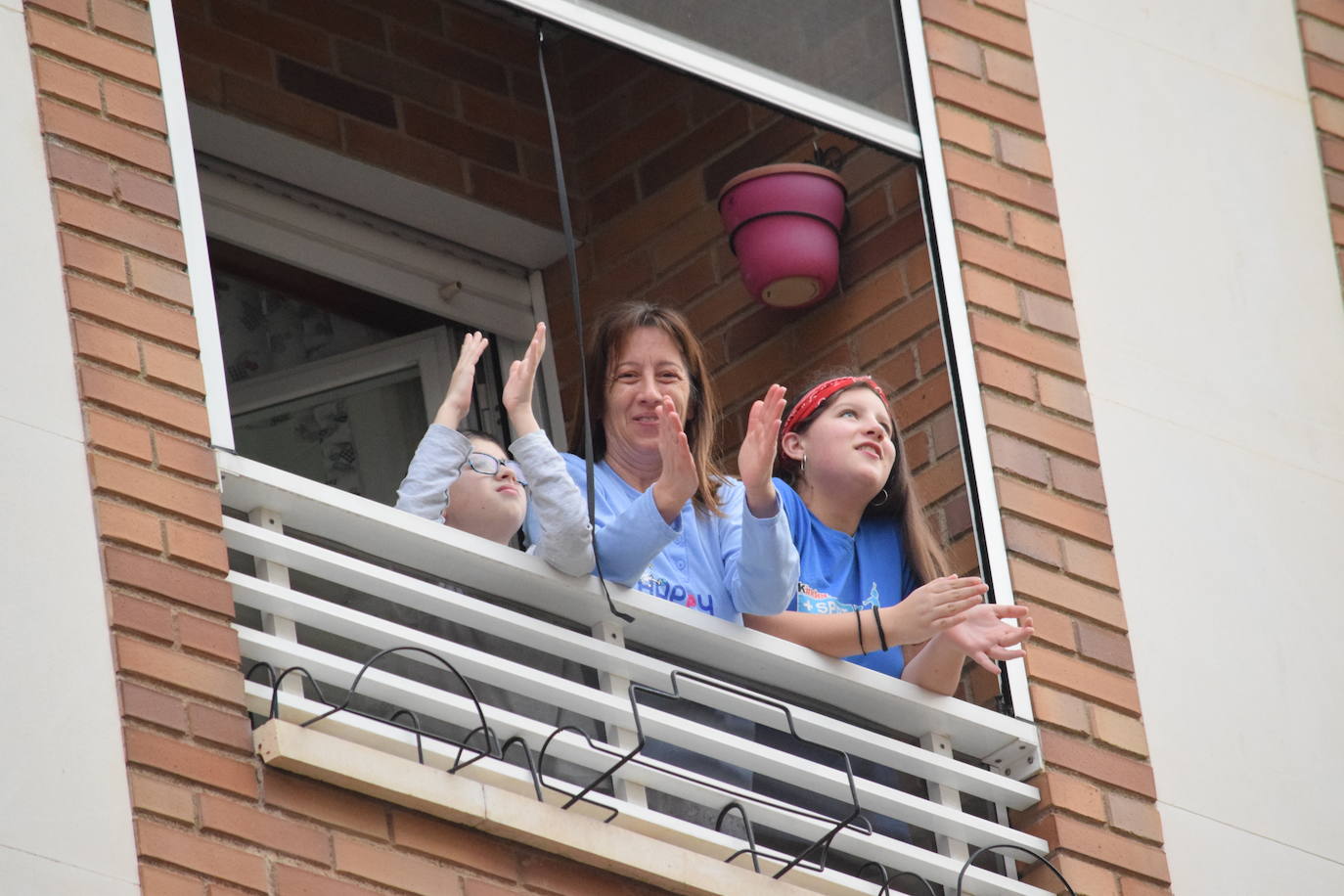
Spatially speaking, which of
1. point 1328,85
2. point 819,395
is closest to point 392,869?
point 819,395

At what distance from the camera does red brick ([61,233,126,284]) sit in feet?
15.8

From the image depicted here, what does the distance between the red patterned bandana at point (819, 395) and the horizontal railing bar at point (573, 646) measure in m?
0.82

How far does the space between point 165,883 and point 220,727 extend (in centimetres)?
33

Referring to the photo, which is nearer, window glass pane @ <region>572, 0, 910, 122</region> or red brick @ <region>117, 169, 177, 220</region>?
red brick @ <region>117, 169, 177, 220</region>

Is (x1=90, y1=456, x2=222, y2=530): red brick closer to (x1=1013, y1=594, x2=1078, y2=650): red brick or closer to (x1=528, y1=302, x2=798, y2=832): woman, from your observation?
(x1=528, y1=302, x2=798, y2=832): woman

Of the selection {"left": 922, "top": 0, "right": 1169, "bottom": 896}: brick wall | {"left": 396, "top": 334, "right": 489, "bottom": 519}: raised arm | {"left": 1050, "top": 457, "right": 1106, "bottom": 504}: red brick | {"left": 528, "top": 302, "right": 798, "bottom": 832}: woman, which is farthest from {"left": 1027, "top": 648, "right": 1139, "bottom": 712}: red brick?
{"left": 396, "top": 334, "right": 489, "bottom": 519}: raised arm

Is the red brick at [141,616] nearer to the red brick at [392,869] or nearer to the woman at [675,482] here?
the red brick at [392,869]

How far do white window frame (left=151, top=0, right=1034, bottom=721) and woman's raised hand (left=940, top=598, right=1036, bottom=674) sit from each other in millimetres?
245

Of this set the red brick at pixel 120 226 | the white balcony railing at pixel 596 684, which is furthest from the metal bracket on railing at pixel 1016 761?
the red brick at pixel 120 226

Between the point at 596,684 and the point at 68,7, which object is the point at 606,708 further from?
the point at 68,7

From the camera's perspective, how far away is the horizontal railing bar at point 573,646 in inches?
192

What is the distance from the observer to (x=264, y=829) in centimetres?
450

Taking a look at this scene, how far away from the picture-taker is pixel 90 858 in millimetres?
4273

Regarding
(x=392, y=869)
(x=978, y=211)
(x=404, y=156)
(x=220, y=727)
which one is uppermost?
(x=404, y=156)
